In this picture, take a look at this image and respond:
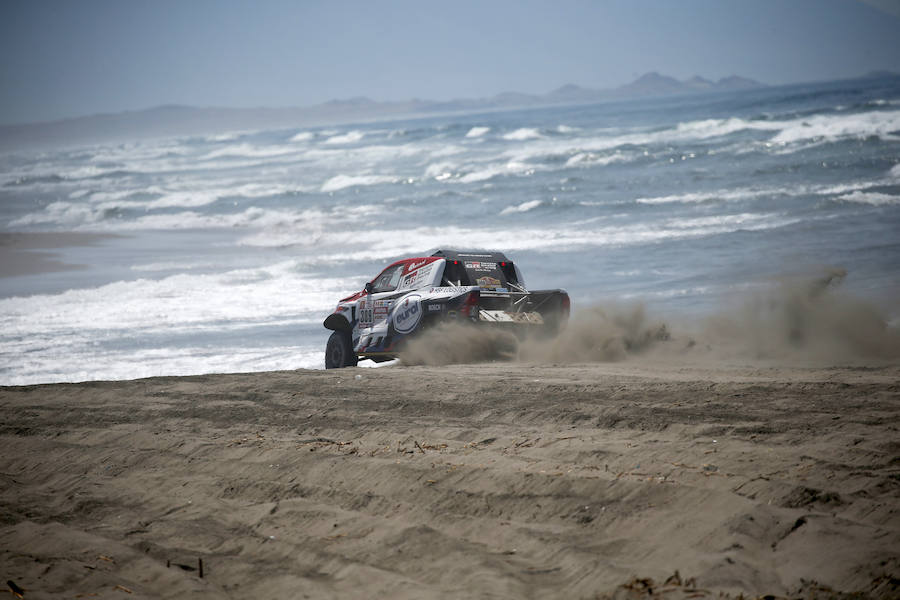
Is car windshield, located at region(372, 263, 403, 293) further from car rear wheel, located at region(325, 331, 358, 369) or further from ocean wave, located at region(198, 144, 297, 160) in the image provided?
ocean wave, located at region(198, 144, 297, 160)

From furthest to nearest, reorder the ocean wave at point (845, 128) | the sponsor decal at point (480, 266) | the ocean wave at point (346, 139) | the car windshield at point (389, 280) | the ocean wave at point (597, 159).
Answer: the ocean wave at point (346, 139) → the ocean wave at point (597, 159) → the ocean wave at point (845, 128) → the car windshield at point (389, 280) → the sponsor decal at point (480, 266)

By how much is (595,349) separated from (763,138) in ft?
125

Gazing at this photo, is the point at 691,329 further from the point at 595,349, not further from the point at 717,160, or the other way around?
the point at 717,160

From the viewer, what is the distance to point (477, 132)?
7569 centimetres

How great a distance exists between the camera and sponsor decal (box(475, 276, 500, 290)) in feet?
38.5

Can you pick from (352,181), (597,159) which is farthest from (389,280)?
(352,181)

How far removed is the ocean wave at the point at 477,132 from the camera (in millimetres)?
73588

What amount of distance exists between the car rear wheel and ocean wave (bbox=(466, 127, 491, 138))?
61.2 metres

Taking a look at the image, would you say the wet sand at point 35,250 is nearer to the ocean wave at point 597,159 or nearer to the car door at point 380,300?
the car door at point 380,300

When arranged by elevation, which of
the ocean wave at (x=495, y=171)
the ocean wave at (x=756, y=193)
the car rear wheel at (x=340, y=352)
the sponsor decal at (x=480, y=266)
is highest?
the ocean wave at (x=495, y=171)

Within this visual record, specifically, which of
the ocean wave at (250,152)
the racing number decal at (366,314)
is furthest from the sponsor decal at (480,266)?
the ocean wave at (250,152)

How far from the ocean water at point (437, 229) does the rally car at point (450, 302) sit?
1.81 m

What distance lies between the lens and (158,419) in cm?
835

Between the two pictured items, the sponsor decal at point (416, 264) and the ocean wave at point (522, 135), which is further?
the ocean wave at point (522, 135)
